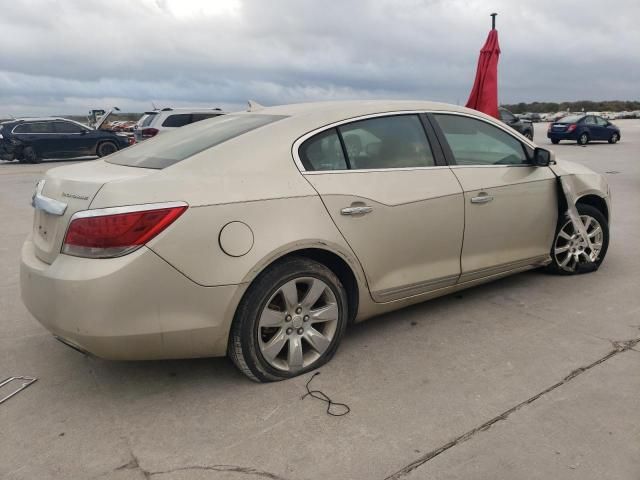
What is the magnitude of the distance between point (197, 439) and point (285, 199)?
126 cm

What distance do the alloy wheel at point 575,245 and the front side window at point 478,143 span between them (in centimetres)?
77

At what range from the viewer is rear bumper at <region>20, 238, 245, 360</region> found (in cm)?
264

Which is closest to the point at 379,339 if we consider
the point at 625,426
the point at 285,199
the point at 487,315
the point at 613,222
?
the point at 487,315

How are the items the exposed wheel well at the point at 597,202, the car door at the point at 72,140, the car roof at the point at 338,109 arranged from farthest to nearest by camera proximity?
the car door at the point at 72,140, the exposed wheel well at the point at 597,202, the car roof at the point at 338,109

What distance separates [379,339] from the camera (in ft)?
12.3

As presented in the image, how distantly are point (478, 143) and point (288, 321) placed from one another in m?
2.00

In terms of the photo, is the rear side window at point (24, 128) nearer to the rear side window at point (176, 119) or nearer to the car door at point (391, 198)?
the rear side window at point (176, 119)

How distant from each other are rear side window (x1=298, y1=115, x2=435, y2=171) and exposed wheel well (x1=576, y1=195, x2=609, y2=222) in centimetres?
193

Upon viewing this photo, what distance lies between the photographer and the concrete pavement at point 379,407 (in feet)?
8.04

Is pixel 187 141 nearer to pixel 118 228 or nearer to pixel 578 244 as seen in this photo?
pixel 118 228

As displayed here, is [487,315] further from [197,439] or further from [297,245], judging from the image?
[197,439]

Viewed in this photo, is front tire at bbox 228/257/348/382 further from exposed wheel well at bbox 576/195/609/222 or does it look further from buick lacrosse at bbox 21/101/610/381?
exposed wheel well at bbox 576/195/609/222

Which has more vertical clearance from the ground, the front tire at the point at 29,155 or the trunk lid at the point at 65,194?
the trunk lid at the point at 65,194

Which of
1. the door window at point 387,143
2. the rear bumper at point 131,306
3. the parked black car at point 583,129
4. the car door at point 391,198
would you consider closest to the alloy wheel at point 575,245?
the car door at point 391,198
